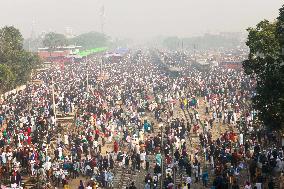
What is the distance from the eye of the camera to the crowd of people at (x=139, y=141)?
2336cm

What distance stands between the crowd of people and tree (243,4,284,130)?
1.96 meters

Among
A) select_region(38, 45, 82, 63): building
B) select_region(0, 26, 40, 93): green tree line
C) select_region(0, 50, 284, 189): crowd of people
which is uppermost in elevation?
select_region(0, 26, 40, 93): green tree line

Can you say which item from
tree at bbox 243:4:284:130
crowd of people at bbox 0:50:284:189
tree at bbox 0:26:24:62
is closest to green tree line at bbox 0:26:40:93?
tree at bbox 0:26:24:62

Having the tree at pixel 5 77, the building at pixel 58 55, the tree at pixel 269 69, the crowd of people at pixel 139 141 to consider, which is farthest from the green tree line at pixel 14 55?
the building at pixel 58 55

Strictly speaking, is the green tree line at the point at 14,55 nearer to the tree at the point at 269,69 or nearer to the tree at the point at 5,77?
the tree at the point at 5,77

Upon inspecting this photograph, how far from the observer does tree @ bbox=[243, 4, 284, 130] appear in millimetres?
25656

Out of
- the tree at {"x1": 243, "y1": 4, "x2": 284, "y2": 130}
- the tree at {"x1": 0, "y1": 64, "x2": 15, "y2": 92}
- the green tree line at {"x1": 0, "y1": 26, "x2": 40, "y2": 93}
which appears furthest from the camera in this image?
the green tree line at {"x1": 0, "y1": 26, "x2": 40, "y2": 93}

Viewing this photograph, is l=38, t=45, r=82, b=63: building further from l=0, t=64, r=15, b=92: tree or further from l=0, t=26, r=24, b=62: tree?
l=0, t=64, r=15, b=92: tree

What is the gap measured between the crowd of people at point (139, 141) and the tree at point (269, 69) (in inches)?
77.0

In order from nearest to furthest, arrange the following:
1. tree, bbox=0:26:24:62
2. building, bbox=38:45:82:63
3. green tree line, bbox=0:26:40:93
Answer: green tree line, bbox=0:26:40:93 → tree, bbox=0:26:24:62 → building, bbox=38:45:82:63

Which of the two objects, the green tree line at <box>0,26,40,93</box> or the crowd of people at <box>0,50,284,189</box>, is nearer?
the crowd of people at <box>0,50,284,189</box>

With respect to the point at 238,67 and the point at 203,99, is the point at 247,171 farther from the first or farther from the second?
the point at 238,67

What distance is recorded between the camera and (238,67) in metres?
82.6

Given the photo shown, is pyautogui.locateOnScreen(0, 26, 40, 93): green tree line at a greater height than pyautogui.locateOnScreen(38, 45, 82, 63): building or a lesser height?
greater
